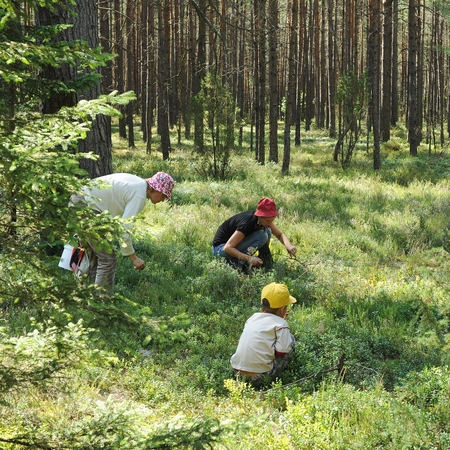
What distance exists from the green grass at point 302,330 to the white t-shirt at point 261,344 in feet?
0.77

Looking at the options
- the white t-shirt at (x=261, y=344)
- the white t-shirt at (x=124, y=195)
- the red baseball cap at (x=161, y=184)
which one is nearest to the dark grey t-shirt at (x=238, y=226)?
the red baseball cap at (x=161, y=184)

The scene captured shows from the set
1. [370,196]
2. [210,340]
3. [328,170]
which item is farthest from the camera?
[328,170]

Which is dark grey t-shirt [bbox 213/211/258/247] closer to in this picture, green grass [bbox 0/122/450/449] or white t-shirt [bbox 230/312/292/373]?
green grass [bbox 0/122/450/449]

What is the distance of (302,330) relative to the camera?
549 cm

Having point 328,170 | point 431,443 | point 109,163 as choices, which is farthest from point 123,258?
point 328,170

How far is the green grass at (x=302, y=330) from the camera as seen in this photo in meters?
3.44

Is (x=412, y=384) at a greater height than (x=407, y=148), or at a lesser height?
lesser

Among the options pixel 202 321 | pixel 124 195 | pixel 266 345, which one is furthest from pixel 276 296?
pixel 124 195

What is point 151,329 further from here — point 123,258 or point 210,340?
point 123,258

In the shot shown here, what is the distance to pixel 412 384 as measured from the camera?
4.11m

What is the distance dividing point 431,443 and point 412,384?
85 centimetres

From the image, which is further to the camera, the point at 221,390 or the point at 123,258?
the point at 123,258

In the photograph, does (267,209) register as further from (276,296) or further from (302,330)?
(276,296)

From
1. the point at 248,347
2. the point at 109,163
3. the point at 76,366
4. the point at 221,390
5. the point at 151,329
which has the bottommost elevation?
the point at 221,390
